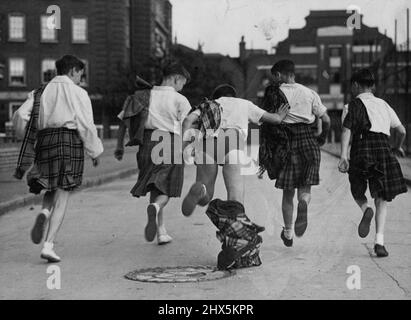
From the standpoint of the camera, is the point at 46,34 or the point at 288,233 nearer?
the point at 288,233

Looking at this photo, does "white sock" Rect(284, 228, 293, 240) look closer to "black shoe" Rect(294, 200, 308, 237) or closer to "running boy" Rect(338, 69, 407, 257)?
"black shoe" Rect(294, 200, 308, 237)

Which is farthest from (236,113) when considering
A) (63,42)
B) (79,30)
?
(63,42)

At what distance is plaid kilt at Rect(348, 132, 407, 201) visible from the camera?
23.3 ft

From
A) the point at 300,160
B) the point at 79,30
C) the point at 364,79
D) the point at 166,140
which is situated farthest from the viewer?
the point at 79,30

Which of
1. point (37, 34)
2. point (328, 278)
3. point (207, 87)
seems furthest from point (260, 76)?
point (328, 278)

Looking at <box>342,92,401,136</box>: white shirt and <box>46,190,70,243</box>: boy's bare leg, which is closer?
<box>46,190,70,243</box>: boy's bare leg

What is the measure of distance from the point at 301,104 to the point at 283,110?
0.41m

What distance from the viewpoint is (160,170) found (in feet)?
25.3

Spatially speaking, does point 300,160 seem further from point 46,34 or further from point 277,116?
point 46,34

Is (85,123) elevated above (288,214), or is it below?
above

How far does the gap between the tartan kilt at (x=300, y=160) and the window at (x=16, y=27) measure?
41.8 m

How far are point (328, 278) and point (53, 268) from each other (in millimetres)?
2227

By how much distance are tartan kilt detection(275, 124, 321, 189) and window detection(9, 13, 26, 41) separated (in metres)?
41.8

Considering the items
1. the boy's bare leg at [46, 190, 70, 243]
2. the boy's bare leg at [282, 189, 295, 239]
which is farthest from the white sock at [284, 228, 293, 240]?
the boy's bare leg at [46, 190, 70, 243]
